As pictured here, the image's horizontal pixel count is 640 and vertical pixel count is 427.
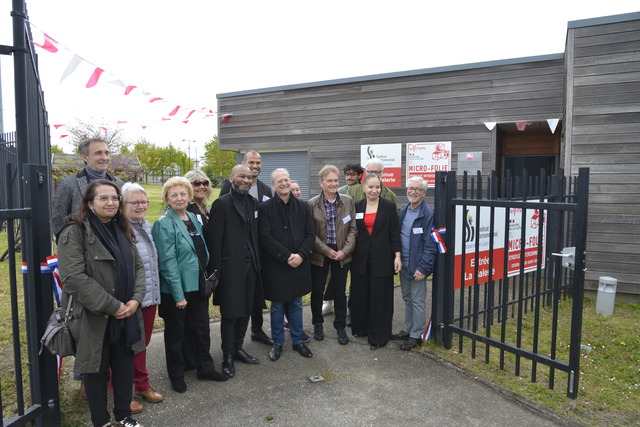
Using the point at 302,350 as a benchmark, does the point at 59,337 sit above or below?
above

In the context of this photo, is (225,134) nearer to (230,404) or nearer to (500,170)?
(500,170)

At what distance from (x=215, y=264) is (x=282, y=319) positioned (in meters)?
0.97

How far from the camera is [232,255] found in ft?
12.7

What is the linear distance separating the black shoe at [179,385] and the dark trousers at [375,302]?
6.30 feet

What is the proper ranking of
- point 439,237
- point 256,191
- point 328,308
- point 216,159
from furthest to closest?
point 216,159 → point 328,308 → point 256,191 → point 439,237

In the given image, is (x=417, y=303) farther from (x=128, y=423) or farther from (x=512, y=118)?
(x=512, y=118)

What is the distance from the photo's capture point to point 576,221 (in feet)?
10.6

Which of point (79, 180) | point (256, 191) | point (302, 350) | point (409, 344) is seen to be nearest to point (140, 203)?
point (79, 180)

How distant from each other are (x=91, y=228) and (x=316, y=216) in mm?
2290

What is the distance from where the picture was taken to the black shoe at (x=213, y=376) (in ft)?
12.3

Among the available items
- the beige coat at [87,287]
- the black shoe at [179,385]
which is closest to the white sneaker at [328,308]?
the black shoe at [179,385]

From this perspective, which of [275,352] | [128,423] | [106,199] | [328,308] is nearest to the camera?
[106,199]

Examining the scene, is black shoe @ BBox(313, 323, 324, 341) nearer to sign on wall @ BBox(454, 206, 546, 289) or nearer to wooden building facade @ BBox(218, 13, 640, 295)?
sign on wall @ BBox(454, 206, 546, 289)

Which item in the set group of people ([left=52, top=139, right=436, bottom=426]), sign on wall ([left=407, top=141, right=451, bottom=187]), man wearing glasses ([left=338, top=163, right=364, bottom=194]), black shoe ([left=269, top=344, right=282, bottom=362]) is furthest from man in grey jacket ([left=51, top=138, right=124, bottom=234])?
sign on wall ([left=407, top=141, right=451, bottom=187])
